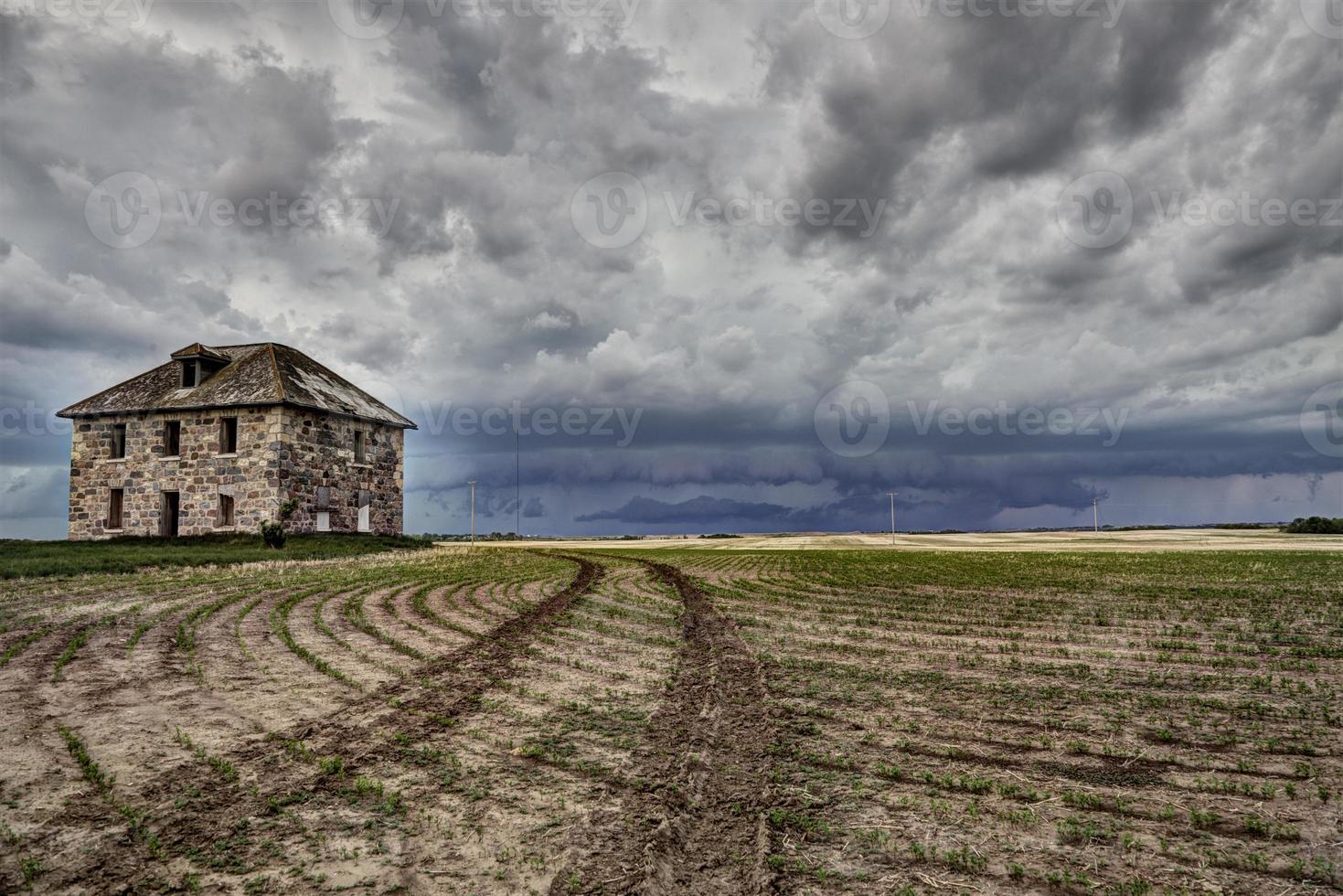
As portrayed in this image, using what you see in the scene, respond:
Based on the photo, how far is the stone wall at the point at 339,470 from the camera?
128 feet

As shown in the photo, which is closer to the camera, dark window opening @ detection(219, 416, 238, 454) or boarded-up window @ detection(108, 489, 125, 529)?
dark window opening @ detection(219, 416, 238, 454)

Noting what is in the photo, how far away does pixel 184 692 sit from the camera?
8.66m

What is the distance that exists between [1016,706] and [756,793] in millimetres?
4361

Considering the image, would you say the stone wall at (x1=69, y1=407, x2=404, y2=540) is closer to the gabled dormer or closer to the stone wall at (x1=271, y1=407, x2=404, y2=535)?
the stone wall at (x1=271, y1=407, x2=404, y2=535)

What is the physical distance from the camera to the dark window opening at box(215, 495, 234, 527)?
3919cm

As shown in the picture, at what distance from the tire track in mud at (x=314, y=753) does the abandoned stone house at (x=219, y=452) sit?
110ft

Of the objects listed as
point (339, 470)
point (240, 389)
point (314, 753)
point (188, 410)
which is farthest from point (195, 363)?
point (314, 753)

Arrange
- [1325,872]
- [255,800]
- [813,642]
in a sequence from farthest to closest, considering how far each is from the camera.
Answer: [813,642] → [255,800] → [1325,872]

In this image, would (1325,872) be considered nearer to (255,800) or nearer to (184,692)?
(255,800)

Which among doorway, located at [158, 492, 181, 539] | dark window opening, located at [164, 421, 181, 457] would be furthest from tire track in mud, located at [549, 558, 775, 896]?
dark window opening, located at [164, 421, 181, 457]

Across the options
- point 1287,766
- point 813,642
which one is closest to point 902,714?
point 1287,766

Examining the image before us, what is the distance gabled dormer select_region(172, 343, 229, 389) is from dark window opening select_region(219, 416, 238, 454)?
18.0 feet

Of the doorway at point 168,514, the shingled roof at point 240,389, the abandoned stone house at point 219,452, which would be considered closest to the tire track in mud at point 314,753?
the abandoned stone house at point 219,452

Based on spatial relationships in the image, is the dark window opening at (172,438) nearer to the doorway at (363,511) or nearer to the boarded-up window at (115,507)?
the boarded-up window at (115,507)
